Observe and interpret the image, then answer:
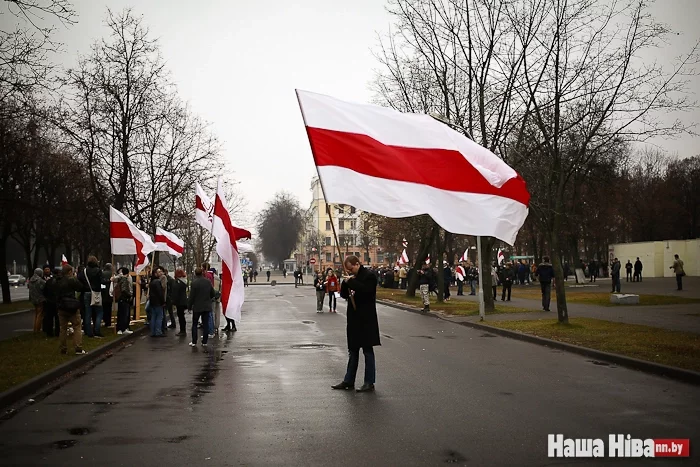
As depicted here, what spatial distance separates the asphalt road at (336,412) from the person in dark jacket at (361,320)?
0.39m

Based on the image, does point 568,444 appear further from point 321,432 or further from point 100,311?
point 100,311

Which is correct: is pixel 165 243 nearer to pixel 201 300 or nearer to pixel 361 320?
pixel 201 300

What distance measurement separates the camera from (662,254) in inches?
2726

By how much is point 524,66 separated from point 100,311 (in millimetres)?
14416

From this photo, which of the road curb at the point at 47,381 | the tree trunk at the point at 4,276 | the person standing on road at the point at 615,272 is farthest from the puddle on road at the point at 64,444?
the tree trunk at the point at 4,276

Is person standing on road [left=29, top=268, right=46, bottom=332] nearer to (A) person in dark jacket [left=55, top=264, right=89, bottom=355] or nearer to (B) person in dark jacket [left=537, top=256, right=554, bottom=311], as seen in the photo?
(A) person in dark jacket [left=55, top=264, right=89, bottom=355]

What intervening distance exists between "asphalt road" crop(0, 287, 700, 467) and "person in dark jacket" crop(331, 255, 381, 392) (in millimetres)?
389

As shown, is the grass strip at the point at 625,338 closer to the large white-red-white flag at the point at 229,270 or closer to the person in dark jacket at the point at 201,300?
the large white-red-white flag at the point at 229,270

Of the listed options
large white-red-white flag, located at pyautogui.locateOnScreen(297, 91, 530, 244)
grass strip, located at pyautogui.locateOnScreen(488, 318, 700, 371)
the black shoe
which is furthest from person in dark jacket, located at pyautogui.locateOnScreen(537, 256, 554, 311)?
the black shoe

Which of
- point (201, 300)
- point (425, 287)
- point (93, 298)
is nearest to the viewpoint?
point (201, 300)

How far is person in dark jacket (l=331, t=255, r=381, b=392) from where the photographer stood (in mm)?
11633

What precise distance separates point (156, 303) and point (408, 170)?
45.9 feet

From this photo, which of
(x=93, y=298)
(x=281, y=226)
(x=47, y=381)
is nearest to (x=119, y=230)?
(x=93, y=298)

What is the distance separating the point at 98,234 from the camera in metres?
49.2
